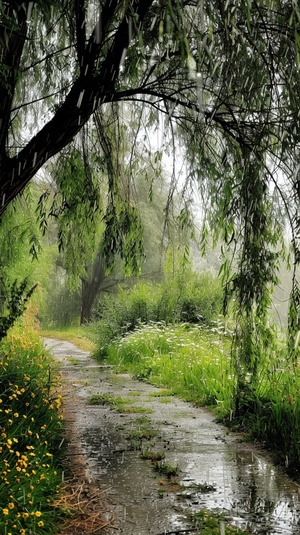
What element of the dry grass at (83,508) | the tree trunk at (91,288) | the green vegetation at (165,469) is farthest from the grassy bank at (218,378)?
the tree trunk at (91,288)

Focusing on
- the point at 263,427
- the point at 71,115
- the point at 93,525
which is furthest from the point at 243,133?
the point at 93,525

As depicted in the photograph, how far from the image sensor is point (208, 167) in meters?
5.21

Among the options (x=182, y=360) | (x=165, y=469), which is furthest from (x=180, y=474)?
(x=182, y=360)

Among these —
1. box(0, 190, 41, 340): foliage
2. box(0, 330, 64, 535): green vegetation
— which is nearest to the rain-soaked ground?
box(0, 330, 64, 535): green vegetation

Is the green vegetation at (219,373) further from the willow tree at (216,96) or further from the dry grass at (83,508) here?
the dry grass at (83,508)

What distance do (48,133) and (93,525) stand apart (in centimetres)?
259

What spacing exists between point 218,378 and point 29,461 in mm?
3991

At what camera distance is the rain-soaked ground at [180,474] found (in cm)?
353

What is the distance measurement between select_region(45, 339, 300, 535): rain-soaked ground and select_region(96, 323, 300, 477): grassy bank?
23cm

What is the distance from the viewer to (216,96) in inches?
173

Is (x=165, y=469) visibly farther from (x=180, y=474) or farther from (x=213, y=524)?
(x=213, y=524)

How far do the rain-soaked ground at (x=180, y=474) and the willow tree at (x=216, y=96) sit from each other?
931 millimetres

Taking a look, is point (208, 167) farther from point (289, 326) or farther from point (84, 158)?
point (289, 326)

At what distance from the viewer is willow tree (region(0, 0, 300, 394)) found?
3.86 meters
